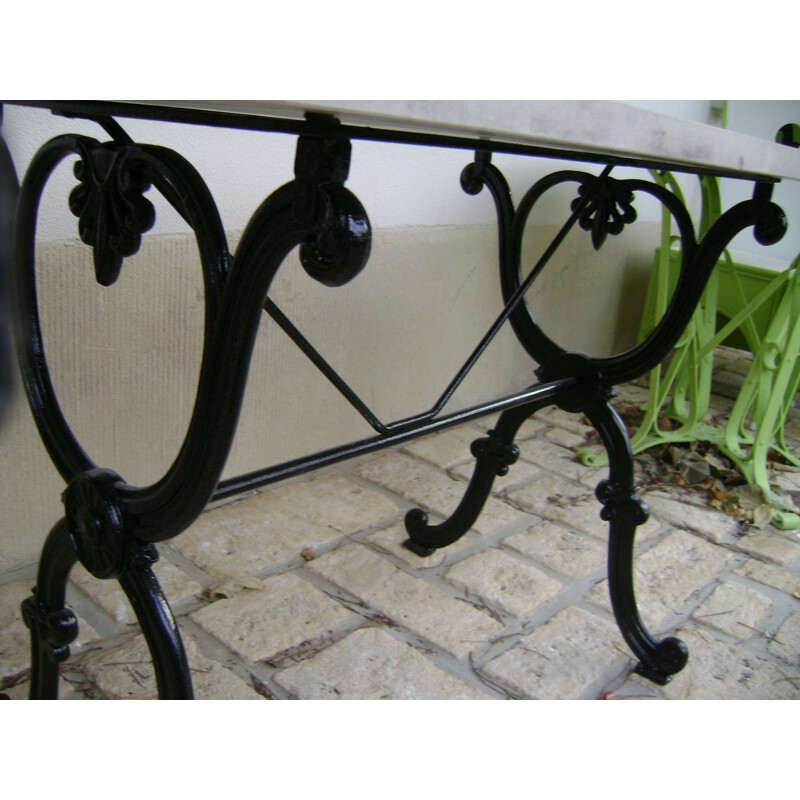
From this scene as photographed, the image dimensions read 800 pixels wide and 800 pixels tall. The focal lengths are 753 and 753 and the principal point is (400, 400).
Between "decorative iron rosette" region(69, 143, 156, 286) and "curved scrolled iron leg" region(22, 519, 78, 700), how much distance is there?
0.35 meters

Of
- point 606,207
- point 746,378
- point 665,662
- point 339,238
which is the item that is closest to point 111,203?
point 339,238

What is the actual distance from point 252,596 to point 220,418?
40.5 inches

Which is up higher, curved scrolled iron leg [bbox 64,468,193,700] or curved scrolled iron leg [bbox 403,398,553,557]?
curved scrolled iron leg [bbox 64,468,193,700]

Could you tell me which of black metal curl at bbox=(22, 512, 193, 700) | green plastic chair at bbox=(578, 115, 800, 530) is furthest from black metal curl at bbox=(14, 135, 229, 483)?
green plastic chair at bbox=(578, 115, 800, 530)

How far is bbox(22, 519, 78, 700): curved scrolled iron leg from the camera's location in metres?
0.98

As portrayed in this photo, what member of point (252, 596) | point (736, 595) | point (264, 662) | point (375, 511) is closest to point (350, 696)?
point (264, 662)

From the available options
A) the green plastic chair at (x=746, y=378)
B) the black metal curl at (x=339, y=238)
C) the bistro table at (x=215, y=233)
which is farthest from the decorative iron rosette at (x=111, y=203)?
the green plastic chair at (x=746, y=378)

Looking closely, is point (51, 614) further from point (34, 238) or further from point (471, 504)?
point (471, 504)

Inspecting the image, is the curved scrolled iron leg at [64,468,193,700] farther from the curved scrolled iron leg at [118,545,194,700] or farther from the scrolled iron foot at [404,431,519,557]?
the scrolled iron foot at [404,431,519,557]

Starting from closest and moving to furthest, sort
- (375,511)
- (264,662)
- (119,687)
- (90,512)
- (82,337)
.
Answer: (90,512) → (119,687) → (264,662) → (82,337) → (375,511)

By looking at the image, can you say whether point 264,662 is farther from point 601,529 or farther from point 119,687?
point 601,529

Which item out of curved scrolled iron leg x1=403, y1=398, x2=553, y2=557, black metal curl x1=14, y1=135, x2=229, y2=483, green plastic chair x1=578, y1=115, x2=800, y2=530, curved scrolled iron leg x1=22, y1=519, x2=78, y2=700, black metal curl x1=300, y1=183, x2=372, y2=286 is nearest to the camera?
black metal curl x1=300, y1=183, x2=372, y2=286

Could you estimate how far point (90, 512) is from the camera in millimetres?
921

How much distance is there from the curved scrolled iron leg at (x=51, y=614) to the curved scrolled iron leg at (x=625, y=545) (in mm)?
1022
